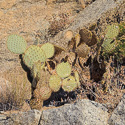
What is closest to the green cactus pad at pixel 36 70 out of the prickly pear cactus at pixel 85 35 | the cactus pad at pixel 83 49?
the cactus pad at pixel 83 49

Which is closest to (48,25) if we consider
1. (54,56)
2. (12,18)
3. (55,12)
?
(55,12)

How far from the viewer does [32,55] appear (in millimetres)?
4031

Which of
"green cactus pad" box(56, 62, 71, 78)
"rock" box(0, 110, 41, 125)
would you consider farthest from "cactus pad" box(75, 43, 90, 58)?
"rock" box(0, 110, 41, 125)

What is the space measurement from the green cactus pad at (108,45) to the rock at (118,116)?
5.37 feet

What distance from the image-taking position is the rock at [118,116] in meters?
3.18

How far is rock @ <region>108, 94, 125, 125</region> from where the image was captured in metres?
3.18

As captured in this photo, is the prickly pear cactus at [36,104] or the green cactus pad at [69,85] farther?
the green cactus pad at [69,85]

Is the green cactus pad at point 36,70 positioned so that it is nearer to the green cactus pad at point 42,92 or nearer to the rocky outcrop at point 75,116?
the green cactus pad at point 42,92

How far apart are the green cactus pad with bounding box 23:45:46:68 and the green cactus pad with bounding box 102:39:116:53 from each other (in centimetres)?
133

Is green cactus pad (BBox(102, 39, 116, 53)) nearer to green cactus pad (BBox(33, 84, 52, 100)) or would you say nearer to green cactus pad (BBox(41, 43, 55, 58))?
green cactus pad (BBox(41, 43, 55, 58))

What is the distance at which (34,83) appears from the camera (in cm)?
395

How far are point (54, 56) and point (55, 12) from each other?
276cm

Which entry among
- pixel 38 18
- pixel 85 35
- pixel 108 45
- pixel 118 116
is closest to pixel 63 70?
pixel 85 35

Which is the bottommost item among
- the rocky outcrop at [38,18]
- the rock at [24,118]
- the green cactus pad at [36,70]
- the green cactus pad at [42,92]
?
the rock at [24,118]
